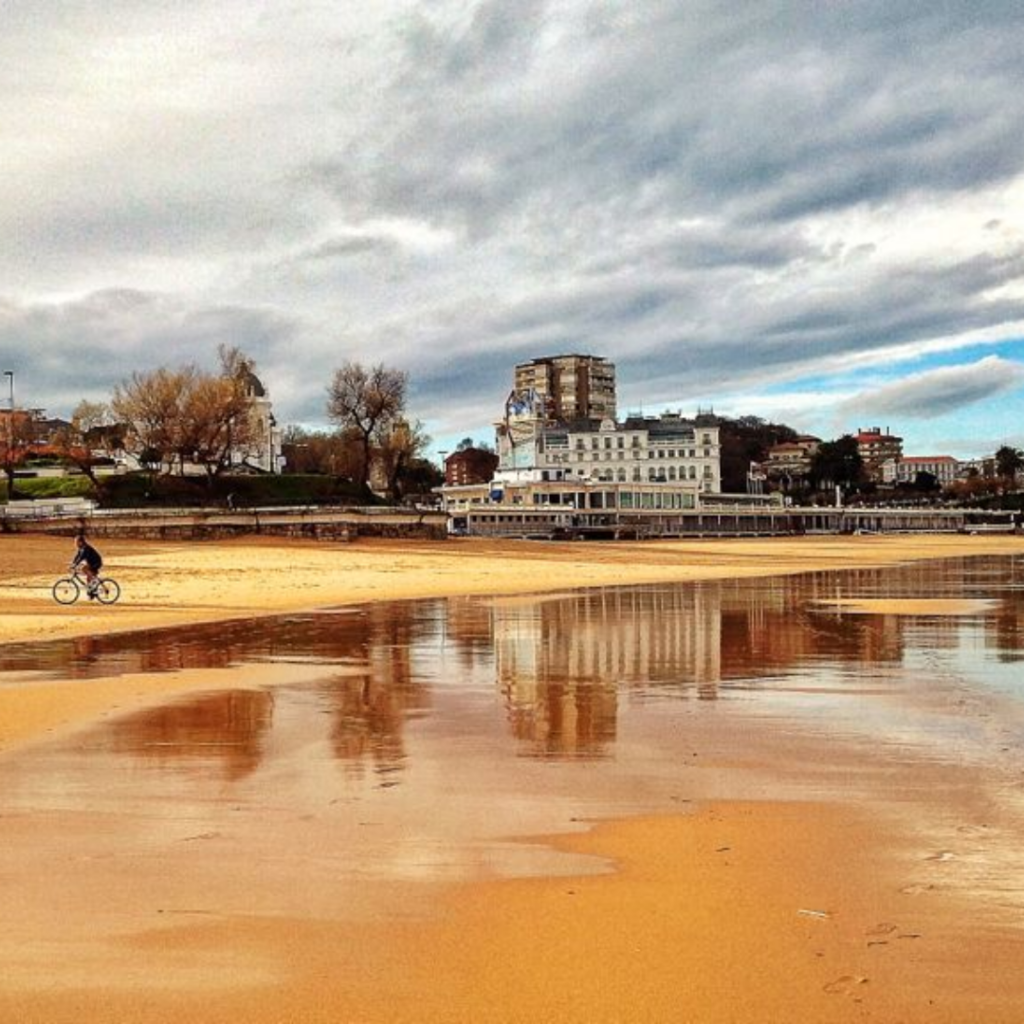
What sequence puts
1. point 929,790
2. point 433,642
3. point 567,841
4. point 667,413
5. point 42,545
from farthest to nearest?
point 667,413 < point 42,545 < point 433,642 < point 929,790 < point 567,841

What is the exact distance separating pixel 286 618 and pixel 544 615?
659cm

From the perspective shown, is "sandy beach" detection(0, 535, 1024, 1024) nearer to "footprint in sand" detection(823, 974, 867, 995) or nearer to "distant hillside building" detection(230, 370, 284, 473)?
"footprint in sand" detection(823, 974, 867, 995)

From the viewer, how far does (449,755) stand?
35.4ft

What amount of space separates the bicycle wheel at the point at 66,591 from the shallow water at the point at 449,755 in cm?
893

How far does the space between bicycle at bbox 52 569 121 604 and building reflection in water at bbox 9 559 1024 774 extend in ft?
21.0

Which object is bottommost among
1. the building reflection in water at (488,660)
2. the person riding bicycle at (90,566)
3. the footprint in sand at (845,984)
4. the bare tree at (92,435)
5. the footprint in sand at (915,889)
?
the building reflection in water at (488,660)

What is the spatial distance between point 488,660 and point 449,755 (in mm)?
8192

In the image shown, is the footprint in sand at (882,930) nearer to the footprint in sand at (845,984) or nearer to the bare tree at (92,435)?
the footprint in sand at (845,984)

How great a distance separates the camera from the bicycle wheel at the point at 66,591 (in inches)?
1209

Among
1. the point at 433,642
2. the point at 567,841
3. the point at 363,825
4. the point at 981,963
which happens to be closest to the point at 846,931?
the point at 981,963

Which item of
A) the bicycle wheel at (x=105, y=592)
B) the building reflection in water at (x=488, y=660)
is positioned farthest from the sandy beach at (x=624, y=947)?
the bicycle wheel at (x=105, y=592)

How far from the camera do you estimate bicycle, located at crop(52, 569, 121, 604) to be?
1195 inches

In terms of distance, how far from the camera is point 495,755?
10836 mm

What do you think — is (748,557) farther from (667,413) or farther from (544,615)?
(667,413)
